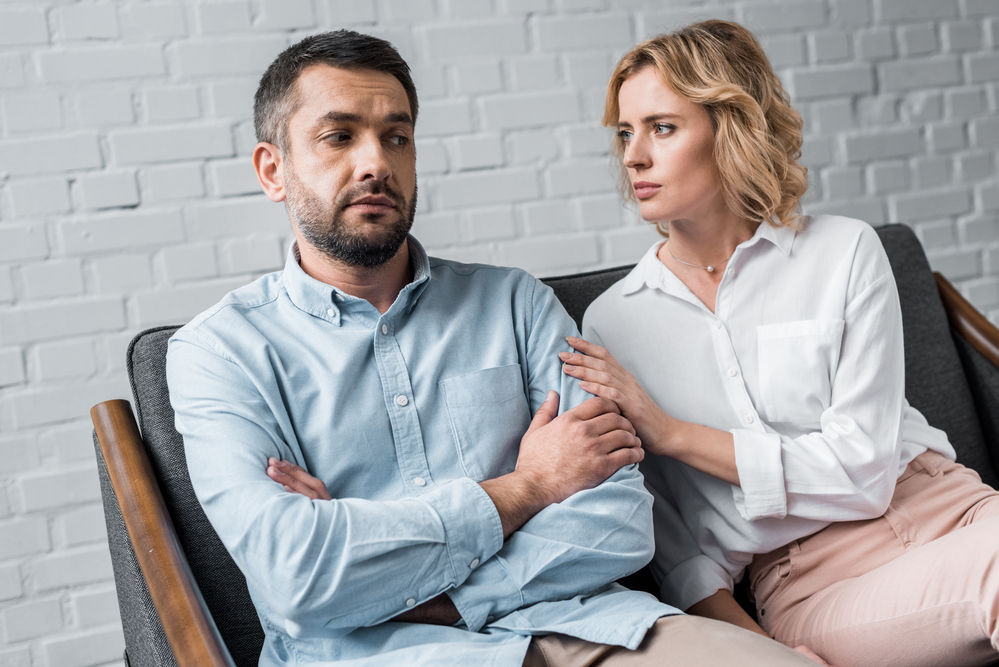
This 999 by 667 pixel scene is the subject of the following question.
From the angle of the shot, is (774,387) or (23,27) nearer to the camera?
(774,387)

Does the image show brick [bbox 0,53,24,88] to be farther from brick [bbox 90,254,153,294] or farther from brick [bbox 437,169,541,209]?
brick [bbox 437,169,541,209]

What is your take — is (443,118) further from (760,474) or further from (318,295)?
(760,474)

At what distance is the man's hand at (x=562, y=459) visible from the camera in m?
1.19

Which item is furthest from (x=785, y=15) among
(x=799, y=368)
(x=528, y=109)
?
(x=799, y=368)

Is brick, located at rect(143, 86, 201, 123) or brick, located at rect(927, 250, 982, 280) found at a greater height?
brick, located at rect(143, 86, 201, 123)

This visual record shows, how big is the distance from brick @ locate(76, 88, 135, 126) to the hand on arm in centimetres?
131

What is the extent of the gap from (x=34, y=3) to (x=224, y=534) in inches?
59.0

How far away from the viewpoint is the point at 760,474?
137 centimetres

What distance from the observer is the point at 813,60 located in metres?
2.47

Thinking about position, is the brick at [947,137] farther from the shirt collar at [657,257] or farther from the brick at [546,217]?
the shirt collar at [657,257]

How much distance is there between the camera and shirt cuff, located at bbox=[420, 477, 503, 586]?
3.70ft

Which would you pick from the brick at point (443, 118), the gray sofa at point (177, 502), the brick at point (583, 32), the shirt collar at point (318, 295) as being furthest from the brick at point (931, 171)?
the shirt collar at point (318, 295)

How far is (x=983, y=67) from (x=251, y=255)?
7.75 ft

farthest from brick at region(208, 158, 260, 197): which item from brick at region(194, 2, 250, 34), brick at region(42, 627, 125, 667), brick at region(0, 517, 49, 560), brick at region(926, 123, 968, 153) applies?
brick at region(926, 123, 968, 153)
